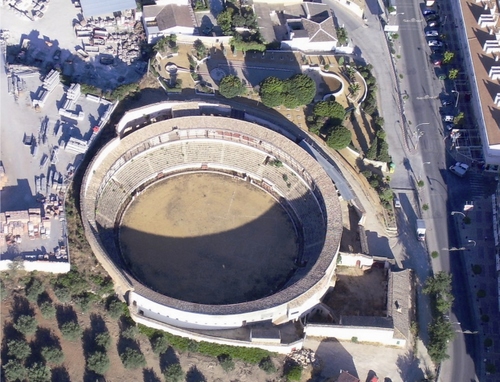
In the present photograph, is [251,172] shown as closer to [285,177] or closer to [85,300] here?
[285,177]

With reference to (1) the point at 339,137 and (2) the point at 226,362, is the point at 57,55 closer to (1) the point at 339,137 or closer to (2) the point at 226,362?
(1) the point at 339,137

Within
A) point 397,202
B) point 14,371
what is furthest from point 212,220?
point 14,371

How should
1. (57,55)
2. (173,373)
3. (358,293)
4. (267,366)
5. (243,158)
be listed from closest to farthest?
(173,373) → (267,366) → (358,293) → (243,158) → (57,55)

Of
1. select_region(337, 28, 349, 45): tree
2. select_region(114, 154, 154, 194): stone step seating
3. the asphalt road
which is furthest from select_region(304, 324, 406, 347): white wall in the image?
select_region(337, 28, 349, 45): tree

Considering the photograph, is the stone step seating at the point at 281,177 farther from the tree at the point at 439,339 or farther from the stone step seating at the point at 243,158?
the tree at the point at 439,339

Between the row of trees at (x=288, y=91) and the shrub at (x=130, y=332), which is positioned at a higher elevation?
the row of trees at (x=288, y=91)

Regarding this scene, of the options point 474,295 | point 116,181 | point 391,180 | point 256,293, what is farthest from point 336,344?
→ point 116,181

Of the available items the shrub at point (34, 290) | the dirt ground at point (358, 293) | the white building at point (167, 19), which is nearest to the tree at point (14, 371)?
the shrub at point (34, 290)

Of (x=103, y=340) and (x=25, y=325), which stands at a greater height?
(x=25, y=325)
